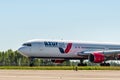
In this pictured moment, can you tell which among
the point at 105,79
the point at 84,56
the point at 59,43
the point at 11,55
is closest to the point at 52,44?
the point at 59,43

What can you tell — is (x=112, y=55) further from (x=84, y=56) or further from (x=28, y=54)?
(x=28, y=54)

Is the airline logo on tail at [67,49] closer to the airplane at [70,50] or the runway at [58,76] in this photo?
the airplane at [70,50]

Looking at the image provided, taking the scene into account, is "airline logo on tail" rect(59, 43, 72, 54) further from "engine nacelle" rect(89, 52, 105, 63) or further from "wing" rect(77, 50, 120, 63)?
"engine nacelle" rect(89, 52, 105, 63)

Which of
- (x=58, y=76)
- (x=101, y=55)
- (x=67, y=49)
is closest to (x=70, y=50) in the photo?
(x=67, y=49)

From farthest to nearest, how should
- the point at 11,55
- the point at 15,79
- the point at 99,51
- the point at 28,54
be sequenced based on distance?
1. the point at 11,55
2. the point at 99,51
3. the point at 28,54
4. the point at 15,79

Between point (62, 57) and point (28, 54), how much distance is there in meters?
5.50

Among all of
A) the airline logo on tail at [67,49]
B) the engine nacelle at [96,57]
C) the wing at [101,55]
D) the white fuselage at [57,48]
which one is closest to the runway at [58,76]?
the white fuselage at [57,48]

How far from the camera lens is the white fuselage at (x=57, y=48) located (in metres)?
64.9

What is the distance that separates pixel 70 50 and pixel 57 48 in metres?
2.49

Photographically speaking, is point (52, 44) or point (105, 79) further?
point (52, 44)

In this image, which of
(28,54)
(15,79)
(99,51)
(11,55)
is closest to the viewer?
(15,79)

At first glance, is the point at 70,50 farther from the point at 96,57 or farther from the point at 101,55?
the point at 101,55

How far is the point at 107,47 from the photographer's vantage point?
7144cm

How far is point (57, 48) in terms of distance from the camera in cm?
6600
